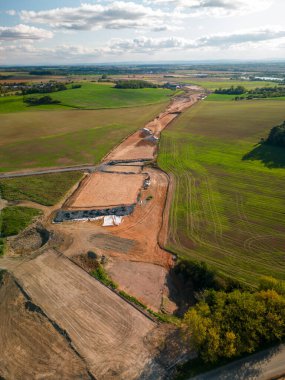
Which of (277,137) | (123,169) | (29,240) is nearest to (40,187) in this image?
(29,240)

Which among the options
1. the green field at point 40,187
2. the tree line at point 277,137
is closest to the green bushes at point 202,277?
the green field at point 40,187

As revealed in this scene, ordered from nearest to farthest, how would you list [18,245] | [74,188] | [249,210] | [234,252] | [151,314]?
[151,314]
[234,252]
[18,245]
[249,210]
[74,188]

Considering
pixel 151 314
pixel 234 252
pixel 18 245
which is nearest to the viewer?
pixel 151 314

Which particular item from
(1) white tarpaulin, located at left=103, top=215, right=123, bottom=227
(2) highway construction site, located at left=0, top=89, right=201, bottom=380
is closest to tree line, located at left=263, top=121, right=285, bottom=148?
(2) highway construction site, located at left=0, top=89, right=201, bottom=380

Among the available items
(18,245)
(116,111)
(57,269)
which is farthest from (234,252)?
(116,111)

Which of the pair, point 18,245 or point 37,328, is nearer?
point 37,328

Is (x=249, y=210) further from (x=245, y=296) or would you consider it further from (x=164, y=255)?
(x=245, y=296)

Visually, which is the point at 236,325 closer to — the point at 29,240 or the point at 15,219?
the point at 29,240
